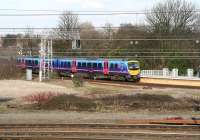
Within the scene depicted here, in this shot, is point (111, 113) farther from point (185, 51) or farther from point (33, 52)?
point (33, 52)

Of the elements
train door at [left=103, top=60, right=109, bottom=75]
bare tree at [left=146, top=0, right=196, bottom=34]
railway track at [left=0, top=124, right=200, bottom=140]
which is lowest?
railway track at [left=0, top=124, right=200, bottom=140]

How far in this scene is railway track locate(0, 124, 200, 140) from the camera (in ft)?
52.2

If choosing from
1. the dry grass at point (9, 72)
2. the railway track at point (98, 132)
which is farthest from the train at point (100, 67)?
the railway track at point (98, 132)

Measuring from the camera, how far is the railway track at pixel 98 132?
1591 cm

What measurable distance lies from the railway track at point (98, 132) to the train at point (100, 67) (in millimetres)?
36422

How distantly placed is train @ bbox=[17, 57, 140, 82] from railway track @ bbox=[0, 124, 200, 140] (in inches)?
1434

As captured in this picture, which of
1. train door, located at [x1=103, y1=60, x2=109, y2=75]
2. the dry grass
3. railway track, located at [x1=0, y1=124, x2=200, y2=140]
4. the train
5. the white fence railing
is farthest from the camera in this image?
the dry grass

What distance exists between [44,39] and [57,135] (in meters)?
37.5

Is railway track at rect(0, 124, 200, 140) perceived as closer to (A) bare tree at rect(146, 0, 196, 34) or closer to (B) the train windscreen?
(B) the train windscreen

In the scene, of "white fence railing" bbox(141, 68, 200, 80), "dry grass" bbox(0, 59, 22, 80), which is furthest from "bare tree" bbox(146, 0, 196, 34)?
"dry grass" bbox(0, 59, 22, 80)

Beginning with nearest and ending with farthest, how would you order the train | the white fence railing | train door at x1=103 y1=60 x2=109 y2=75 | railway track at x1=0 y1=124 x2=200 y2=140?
railway track at x1=0 y1=124 x2=200 y2=140, the white fence railing, the train, train door at x1=103 y1=60 x2=109 y2=75

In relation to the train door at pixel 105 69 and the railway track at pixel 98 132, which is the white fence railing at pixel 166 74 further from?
the railway track at pixel 98 132

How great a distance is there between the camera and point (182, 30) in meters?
67.4

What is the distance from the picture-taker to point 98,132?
16.9m
